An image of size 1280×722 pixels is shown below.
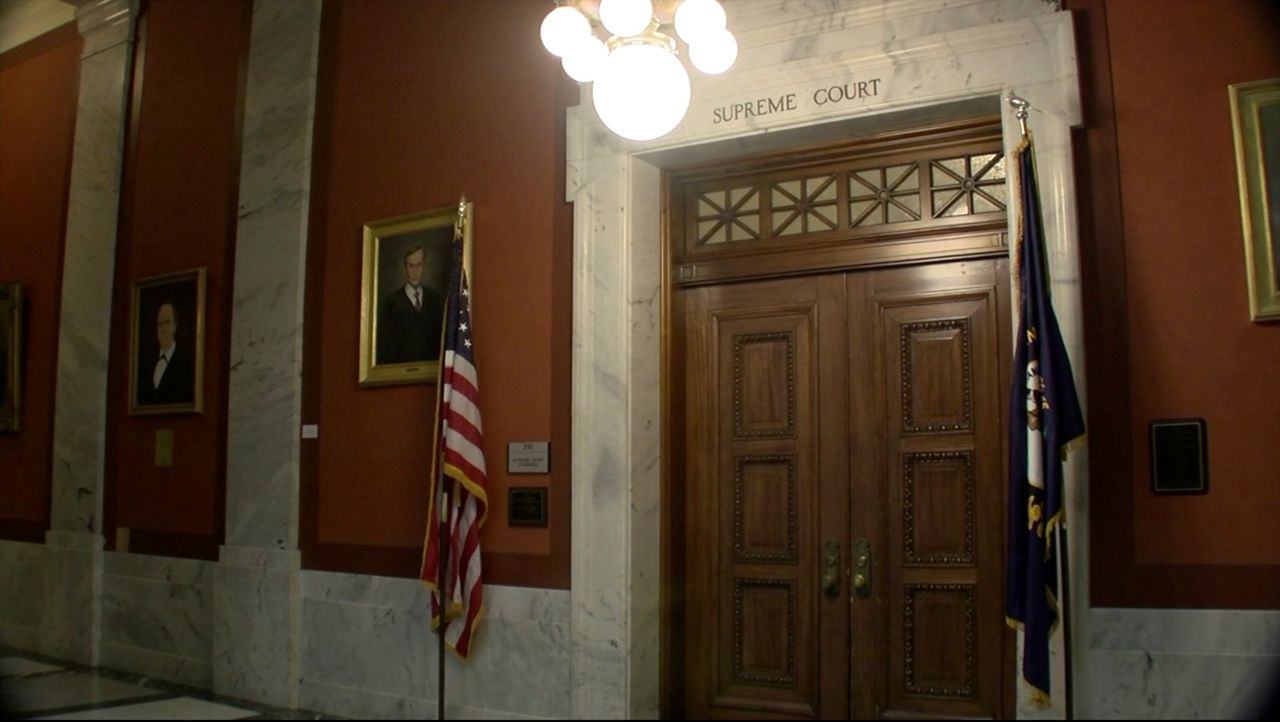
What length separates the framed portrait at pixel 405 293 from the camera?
557cm

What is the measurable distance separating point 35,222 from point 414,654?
5.03m

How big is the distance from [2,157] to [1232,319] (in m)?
8.67

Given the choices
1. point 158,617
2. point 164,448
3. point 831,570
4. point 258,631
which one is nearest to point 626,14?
point 831,570

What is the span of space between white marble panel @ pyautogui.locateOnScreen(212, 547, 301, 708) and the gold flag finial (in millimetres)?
2212

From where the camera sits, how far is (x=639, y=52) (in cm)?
396

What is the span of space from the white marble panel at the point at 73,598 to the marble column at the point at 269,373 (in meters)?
1.37

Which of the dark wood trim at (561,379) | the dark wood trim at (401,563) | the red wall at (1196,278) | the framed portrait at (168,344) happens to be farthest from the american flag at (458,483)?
the red wall at (1196,278)

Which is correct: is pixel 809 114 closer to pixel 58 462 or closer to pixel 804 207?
pixel 804 207

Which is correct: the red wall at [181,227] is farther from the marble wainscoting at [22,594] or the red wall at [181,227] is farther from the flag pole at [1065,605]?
the flag pole at [1065,605]

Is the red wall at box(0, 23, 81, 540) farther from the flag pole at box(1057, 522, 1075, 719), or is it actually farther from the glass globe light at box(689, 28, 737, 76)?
the flag pole at box(1057, 522, 1075, 719)

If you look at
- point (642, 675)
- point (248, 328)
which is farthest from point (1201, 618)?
point (248, 328)

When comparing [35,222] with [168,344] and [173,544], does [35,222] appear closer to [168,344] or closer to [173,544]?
[168,344]

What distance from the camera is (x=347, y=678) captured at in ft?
18.5

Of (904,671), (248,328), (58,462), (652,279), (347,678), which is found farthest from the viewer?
(58,462)
